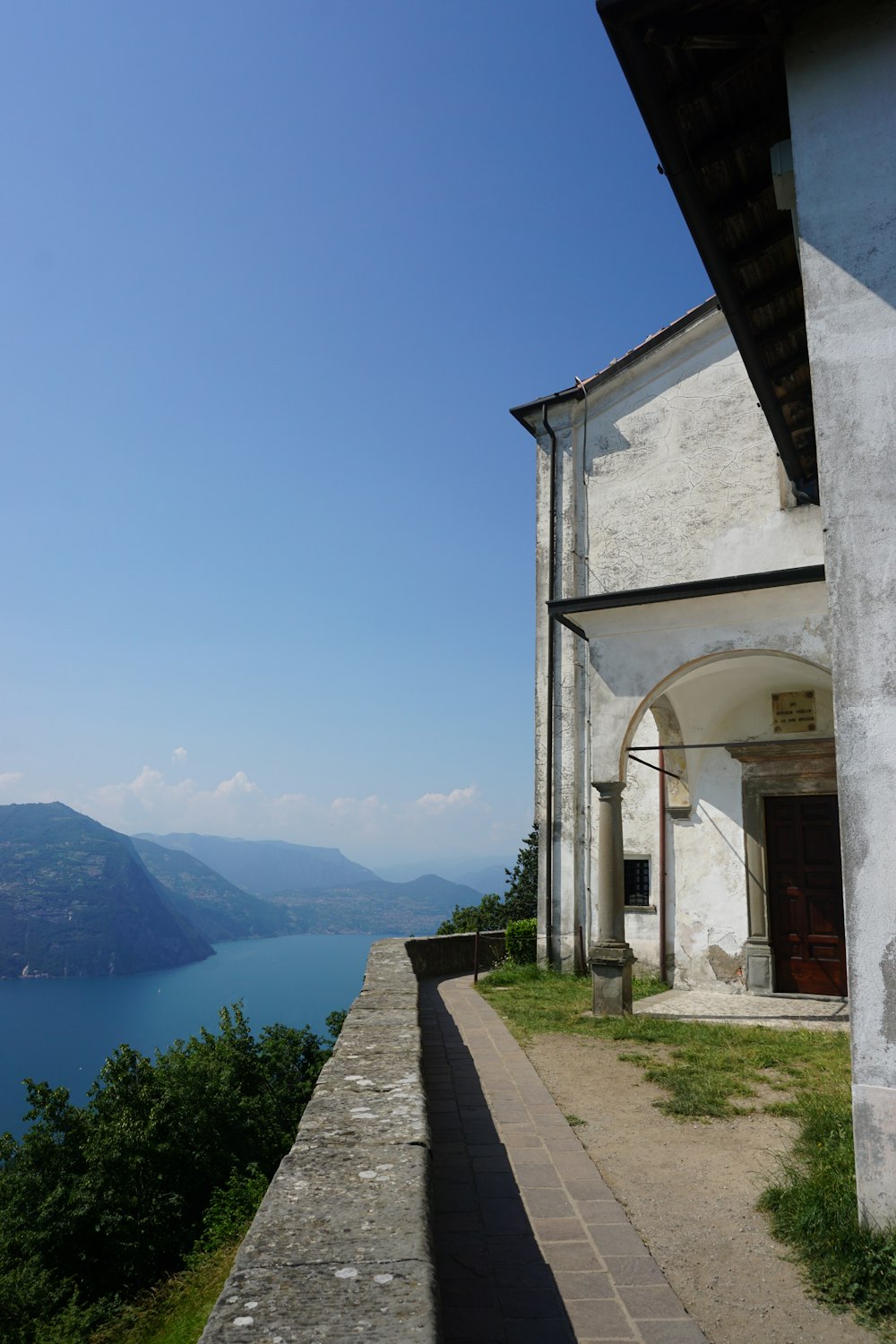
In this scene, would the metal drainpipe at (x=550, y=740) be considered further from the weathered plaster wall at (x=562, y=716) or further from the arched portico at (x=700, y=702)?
the arched portico at (x=700, y=702)

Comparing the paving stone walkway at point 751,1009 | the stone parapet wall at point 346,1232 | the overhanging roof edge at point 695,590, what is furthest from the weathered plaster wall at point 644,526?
the stone parapet wall at point 346,1232

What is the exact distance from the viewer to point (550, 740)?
13547mm

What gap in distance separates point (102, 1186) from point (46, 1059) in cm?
8056

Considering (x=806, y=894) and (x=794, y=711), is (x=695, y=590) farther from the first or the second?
(x=806, y=894)

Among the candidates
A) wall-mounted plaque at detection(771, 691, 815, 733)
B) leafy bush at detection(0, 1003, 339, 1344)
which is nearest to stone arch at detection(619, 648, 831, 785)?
wall-mounted plaque at detection(771, 691, 815, 733)

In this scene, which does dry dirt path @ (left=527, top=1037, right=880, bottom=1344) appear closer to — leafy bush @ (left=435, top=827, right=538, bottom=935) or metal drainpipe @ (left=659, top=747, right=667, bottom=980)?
metal drainpipe @ (left=659, top=747, right=667, bottom=980)

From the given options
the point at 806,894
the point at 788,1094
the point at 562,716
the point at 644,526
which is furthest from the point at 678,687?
the point at 788,1094

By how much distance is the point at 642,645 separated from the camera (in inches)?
373

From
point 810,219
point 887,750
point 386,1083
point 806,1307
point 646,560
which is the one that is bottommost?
point 806,1307

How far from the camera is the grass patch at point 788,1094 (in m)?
3.15

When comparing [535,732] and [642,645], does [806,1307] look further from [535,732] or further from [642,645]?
[535,732]

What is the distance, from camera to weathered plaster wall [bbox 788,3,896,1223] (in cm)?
347

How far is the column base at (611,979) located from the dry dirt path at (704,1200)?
7.43 ft

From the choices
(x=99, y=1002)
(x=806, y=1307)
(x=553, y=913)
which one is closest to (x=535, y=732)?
(x=553, y=913)
